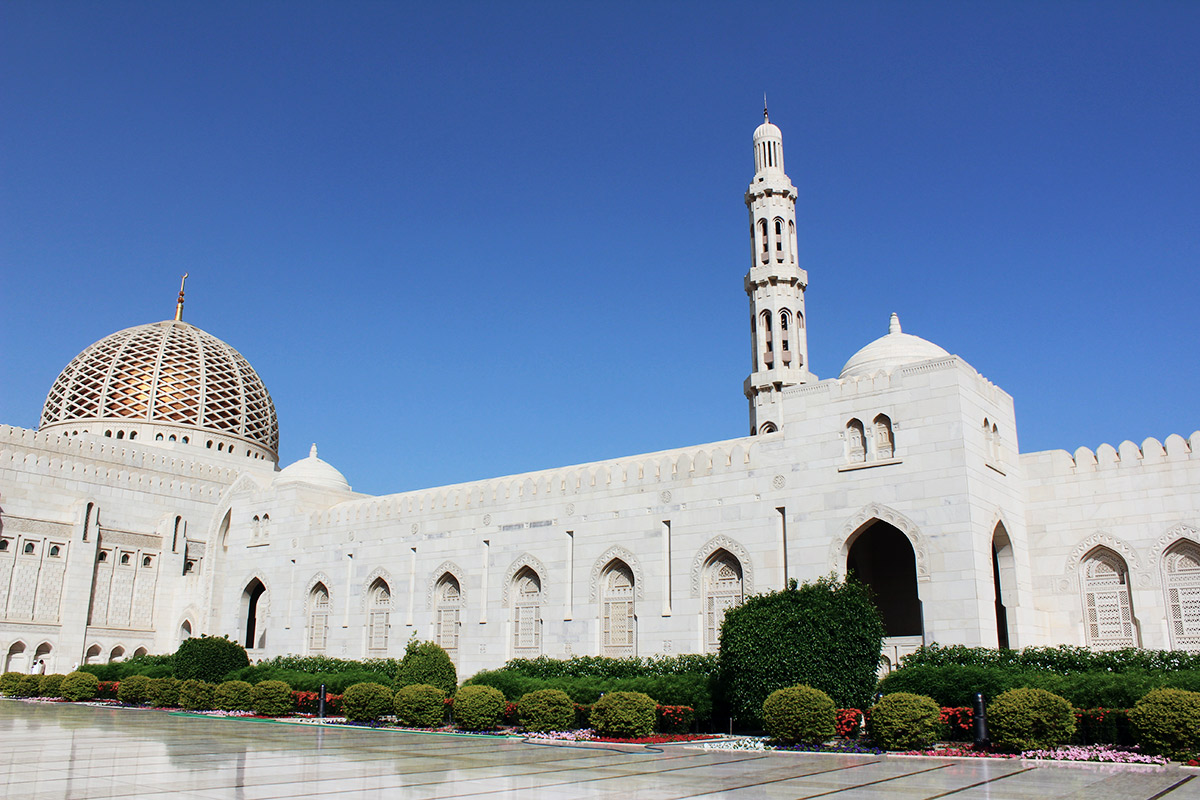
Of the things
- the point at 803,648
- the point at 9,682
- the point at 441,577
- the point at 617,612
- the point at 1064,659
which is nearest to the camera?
the point at 803,648

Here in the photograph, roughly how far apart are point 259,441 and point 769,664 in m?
35.4

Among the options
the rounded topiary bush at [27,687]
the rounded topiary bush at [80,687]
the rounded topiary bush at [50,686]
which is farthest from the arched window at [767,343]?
the rounded topiary bush at [27,687]

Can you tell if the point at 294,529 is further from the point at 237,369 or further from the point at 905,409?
the point at 905,409

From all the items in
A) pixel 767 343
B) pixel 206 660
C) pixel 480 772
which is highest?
pixel 767 343

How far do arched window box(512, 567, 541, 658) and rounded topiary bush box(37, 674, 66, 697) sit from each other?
41.3ft

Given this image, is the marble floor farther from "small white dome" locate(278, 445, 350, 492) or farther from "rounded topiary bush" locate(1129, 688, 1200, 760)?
"small white dome" locate(278, 445, 350, 492)

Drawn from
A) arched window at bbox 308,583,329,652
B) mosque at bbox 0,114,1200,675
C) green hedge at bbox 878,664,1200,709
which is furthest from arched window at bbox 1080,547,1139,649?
arched window at bbox 308,583,329,652

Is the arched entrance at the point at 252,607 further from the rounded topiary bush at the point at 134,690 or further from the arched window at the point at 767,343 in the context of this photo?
the arched window at the point at 767,343

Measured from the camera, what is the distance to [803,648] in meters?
15.7

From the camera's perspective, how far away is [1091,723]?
43.2 feet

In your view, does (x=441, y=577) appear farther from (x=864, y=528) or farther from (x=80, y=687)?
(x=864, y=528)

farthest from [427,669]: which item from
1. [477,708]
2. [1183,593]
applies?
[1183,593]

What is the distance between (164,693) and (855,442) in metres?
17.4

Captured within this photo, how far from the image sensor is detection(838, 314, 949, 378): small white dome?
21.5m
